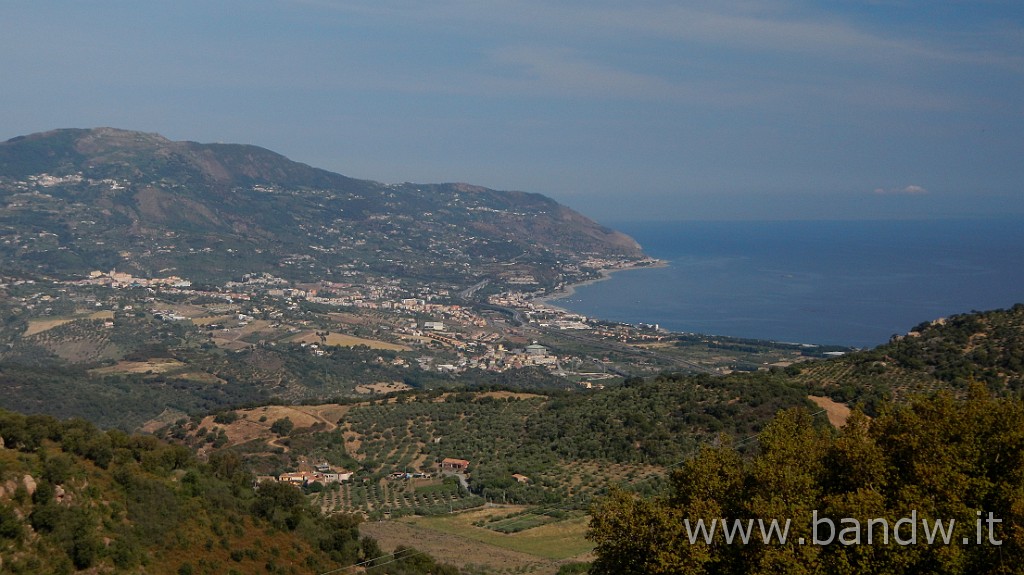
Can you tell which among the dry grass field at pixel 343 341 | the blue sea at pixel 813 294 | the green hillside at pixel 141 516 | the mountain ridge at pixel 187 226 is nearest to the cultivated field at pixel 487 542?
the green hillside at pixel 141 516

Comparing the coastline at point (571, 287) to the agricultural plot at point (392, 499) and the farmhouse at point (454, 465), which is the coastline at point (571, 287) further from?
the agricultural plot at point (392, 499)

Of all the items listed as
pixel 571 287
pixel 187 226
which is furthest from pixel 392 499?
pixel 187 226

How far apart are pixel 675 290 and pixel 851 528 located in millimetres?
141755

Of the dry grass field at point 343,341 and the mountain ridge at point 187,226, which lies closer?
the dry grass field at point 343,341

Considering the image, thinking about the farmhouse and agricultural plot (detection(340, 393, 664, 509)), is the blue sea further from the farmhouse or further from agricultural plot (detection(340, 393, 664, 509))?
the farmhouse

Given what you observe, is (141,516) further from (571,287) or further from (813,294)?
(571,287)

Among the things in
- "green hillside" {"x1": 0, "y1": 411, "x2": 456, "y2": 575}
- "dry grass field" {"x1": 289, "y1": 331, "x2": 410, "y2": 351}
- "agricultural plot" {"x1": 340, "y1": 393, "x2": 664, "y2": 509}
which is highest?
"green hillside" {"x1": 0, "y1": 411, "x2": 456, "y2": 575}

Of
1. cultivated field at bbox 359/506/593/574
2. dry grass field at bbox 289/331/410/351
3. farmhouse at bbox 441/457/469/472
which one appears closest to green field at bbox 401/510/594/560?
cultivated field at bbox 359/506/593/574

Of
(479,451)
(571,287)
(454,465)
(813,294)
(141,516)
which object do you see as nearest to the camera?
(141,516)

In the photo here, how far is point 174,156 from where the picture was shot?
635 feet

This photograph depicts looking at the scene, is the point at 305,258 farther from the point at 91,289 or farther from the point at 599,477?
the point at 599,477

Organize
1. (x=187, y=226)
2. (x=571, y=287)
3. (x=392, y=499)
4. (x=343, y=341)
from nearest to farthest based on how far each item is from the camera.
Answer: (x=392, y=499) → (x=343, y=341) → (x=187, y=226) → (x=571, y=287)

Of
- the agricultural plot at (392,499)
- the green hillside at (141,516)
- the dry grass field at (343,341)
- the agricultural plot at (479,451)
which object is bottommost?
the dry grass field at (343,341)

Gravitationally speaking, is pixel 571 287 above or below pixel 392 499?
above
